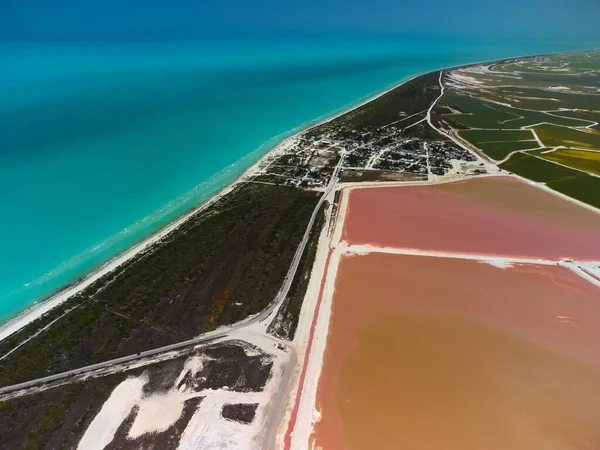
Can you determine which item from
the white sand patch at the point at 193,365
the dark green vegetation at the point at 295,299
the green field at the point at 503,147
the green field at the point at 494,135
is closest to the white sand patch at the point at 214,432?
the white sand patch at the point at 193,365

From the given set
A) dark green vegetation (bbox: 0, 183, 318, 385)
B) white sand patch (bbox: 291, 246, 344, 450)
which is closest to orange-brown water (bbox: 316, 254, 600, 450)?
white sand patch (bbox: 291, 246, 344, 450)

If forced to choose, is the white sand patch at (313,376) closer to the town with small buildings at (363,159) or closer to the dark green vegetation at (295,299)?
the dark green vegetation at (295,299)

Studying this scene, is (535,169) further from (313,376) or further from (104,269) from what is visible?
(104,269)

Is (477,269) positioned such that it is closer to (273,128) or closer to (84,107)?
(273,128)

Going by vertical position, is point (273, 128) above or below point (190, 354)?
above

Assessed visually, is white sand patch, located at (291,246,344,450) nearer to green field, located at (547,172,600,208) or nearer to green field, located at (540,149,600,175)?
green field, located at (547,172,600,208)

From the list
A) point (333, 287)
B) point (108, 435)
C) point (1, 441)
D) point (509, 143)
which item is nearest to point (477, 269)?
point (333, 287)
